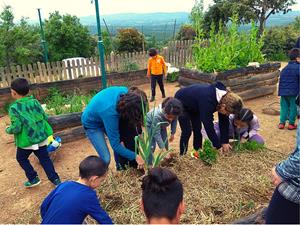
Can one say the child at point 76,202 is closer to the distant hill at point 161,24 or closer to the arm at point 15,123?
the arm at point 15,123

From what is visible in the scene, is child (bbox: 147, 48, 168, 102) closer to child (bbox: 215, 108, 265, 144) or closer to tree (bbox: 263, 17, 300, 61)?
child (bbox: 215, 108, 265, 144)

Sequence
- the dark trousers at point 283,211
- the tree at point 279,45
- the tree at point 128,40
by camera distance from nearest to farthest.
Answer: the dark trousers at point 283,211 < the tree at point 279,45 < the tree at point 128,40

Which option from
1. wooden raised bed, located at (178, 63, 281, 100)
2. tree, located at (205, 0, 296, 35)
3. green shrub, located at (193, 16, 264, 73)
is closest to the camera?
wooden raised bed, located at (178, 63, 281, 100)

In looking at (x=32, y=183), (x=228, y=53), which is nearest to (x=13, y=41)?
(x=228, y=53)

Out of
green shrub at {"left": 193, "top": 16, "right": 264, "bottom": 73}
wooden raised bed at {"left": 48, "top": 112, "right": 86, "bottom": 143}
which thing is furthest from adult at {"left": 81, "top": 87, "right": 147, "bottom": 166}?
green shrub at {"left": 193, "top": 16, "right": 264, "bottom": 73}

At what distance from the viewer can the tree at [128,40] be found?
15180mm

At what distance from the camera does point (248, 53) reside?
26.0 ft

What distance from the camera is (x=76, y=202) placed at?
2.08 m

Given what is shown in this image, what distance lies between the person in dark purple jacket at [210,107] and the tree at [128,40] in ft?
37.8

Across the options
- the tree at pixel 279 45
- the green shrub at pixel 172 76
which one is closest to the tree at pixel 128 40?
the green shrub at pixel 172 76

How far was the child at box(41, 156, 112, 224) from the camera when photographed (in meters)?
2.07

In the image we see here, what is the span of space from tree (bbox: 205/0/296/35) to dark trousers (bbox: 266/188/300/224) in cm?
1641

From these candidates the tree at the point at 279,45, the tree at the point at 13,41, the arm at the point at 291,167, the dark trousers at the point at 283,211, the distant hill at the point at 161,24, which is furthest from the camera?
the distant hill at the point at 161,24

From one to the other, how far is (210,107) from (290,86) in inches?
108
